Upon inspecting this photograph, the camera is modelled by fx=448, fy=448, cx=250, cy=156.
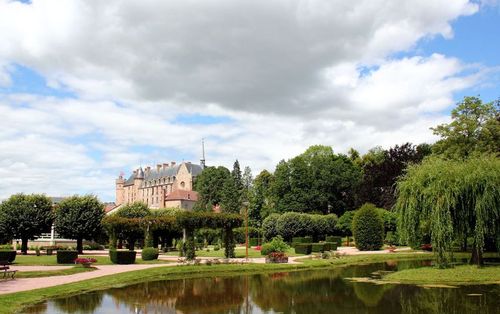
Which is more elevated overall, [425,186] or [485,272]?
[425,186]

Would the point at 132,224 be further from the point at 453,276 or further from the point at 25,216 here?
the point at 453,276

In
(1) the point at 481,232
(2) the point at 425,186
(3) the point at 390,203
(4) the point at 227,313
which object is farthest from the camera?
(3) the point at 390,203

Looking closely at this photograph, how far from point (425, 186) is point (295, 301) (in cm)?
1046

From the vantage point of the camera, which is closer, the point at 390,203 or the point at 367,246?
the point at 367,246

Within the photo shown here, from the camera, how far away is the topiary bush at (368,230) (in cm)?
4300

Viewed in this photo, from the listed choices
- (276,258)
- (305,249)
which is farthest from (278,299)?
(305,249)

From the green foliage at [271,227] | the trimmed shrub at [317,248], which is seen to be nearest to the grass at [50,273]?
the trimmed shrub at [317,248]

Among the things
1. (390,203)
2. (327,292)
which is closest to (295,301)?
(327,292)

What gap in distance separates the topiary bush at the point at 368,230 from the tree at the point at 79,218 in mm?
24779

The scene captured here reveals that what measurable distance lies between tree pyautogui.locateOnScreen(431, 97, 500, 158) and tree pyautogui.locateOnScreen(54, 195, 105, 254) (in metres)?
32.4

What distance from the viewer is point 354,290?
1797 cm

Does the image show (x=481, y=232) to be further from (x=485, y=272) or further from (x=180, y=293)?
(x=180, y=293)

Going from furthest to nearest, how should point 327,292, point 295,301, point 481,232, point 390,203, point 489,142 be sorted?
point 390,203 → point 489,142 → point 481,232 → point 327,292 → point 295,301

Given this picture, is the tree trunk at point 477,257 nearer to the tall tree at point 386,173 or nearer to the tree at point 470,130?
the tree at point 470,130
